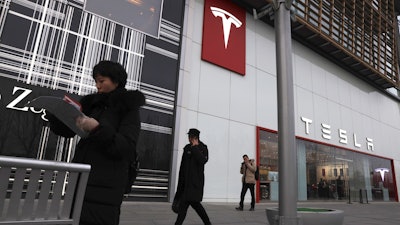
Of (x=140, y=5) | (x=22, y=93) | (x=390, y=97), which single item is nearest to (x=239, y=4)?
(x=140, y=5)

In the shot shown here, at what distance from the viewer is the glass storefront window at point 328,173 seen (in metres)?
13.0

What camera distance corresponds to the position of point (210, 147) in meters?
11.1

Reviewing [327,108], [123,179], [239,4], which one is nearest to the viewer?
[123,179]

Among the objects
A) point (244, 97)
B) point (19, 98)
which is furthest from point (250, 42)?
point (19, 98)

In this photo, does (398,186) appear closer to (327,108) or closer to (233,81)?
(327,108)

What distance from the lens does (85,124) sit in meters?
1.64

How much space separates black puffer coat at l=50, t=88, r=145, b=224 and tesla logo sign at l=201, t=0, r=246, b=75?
9.83 metres

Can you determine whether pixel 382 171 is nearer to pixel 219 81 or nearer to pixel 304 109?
pixel 304 109

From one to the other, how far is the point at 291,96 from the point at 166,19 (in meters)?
7.05

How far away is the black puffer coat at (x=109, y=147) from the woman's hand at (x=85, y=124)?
0.03m

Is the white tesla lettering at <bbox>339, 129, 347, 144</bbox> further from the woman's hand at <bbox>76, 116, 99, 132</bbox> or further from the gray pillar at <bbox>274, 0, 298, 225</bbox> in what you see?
the woman's hand at <bbox>76, 116, 99, 132</bbox>

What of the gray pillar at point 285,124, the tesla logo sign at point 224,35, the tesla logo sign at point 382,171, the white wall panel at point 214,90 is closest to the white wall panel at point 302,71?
the tesla logo sign at point 224,35

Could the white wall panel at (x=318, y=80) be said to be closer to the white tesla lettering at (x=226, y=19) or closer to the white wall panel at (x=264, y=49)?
the white wall panel at (x=264, y=49)

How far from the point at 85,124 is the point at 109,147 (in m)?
0.18
